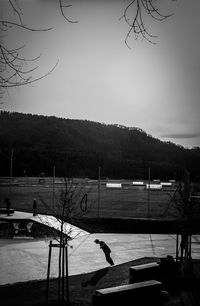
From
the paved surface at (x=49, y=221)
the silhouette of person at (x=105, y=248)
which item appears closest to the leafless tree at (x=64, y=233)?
the paved surface at (x=49, y=221)

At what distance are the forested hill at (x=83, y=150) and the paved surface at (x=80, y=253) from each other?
134 ft

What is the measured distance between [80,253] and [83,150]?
9394cm

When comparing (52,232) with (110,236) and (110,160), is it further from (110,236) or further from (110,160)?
(110,160)

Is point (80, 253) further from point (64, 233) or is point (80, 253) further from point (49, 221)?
point (49, 221)

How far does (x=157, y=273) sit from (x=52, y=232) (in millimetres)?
13640

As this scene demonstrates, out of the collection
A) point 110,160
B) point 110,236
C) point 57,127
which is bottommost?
point 110,236

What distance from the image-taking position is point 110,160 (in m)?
101

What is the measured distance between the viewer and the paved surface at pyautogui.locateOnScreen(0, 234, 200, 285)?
16.7 meters

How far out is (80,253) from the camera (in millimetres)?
20828

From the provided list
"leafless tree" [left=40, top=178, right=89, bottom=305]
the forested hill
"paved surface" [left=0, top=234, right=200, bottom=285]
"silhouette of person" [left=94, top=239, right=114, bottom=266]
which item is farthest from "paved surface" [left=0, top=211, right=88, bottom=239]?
the forested hill

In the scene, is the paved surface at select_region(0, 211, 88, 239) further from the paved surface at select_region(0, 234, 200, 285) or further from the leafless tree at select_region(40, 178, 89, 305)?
the paved surface at select_region(0, 234, 200, 285)

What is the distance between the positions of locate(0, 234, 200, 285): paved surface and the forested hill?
40723mm

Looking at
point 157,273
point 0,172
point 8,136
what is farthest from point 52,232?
point 8,136

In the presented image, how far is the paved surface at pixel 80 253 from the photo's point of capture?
16.7 meters
